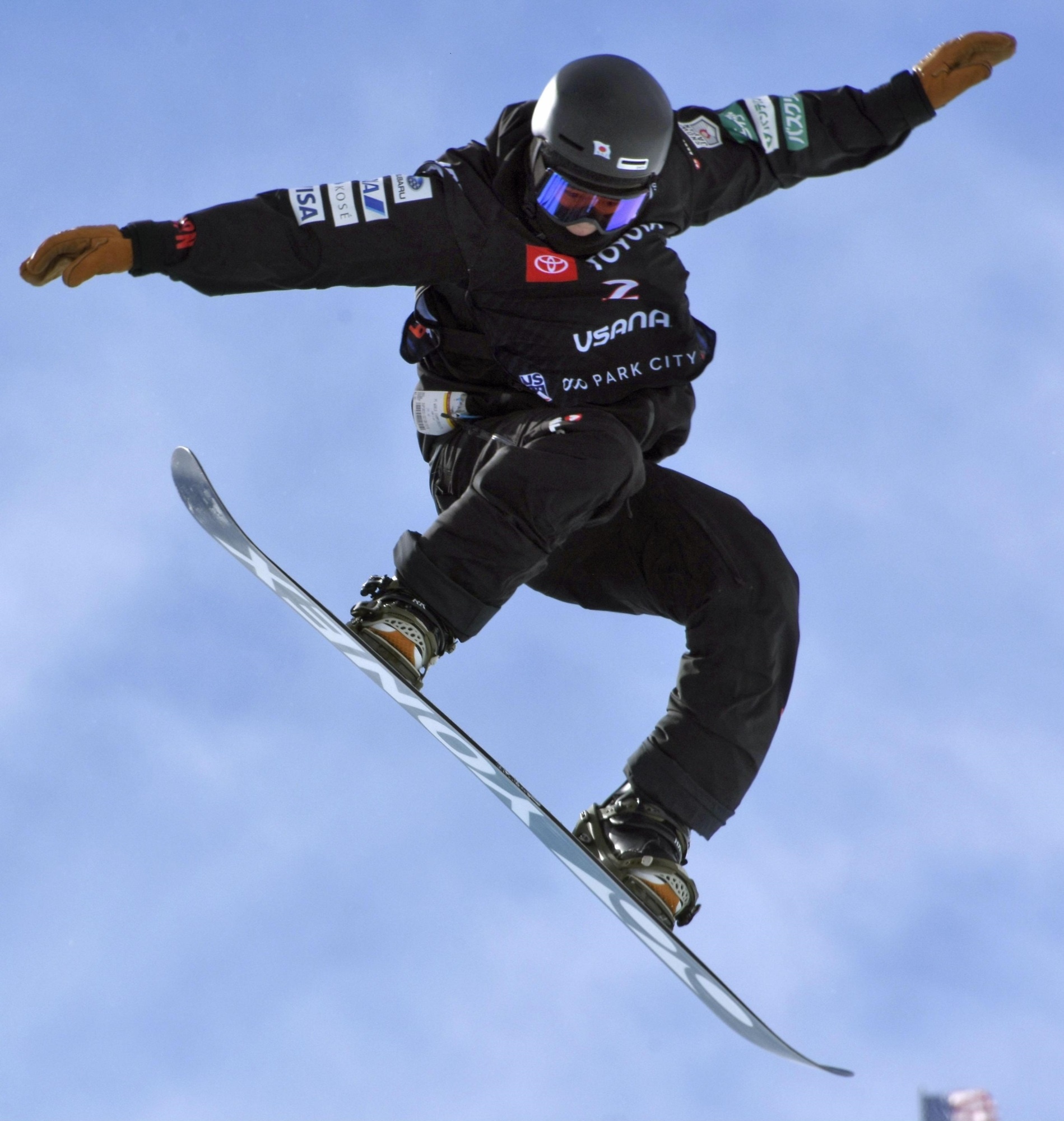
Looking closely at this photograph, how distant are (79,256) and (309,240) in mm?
982

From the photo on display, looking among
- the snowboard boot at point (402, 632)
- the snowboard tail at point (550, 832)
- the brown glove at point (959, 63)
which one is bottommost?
the snowboard tail at point (550, 832)

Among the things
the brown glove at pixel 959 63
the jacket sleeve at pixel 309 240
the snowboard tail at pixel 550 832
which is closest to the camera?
the snowboard tail at pixel 550 832

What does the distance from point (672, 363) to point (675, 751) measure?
1829 millimetres

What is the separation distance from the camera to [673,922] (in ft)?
21.9

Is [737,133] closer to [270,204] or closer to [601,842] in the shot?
[270,204]

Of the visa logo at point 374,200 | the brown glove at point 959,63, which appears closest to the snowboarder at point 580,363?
the visa logo at point 374,200

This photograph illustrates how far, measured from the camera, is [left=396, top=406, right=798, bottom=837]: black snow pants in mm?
6527

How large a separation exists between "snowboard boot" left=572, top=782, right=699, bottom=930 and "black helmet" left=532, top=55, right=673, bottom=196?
110 inches

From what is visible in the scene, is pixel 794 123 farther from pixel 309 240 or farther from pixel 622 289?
pixel 309 240

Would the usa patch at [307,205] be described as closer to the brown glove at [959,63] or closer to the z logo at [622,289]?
the z logo at [622,289]

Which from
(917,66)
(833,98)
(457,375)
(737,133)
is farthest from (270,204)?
(917,66)

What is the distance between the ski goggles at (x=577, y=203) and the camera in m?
6.79

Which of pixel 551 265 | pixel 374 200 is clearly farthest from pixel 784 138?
pixel 374 200

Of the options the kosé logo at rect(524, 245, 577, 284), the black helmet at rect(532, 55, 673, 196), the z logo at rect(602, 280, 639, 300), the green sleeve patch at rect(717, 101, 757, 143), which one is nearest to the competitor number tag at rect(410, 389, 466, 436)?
the kosé logo at rect(524, 245, 577, 284)
